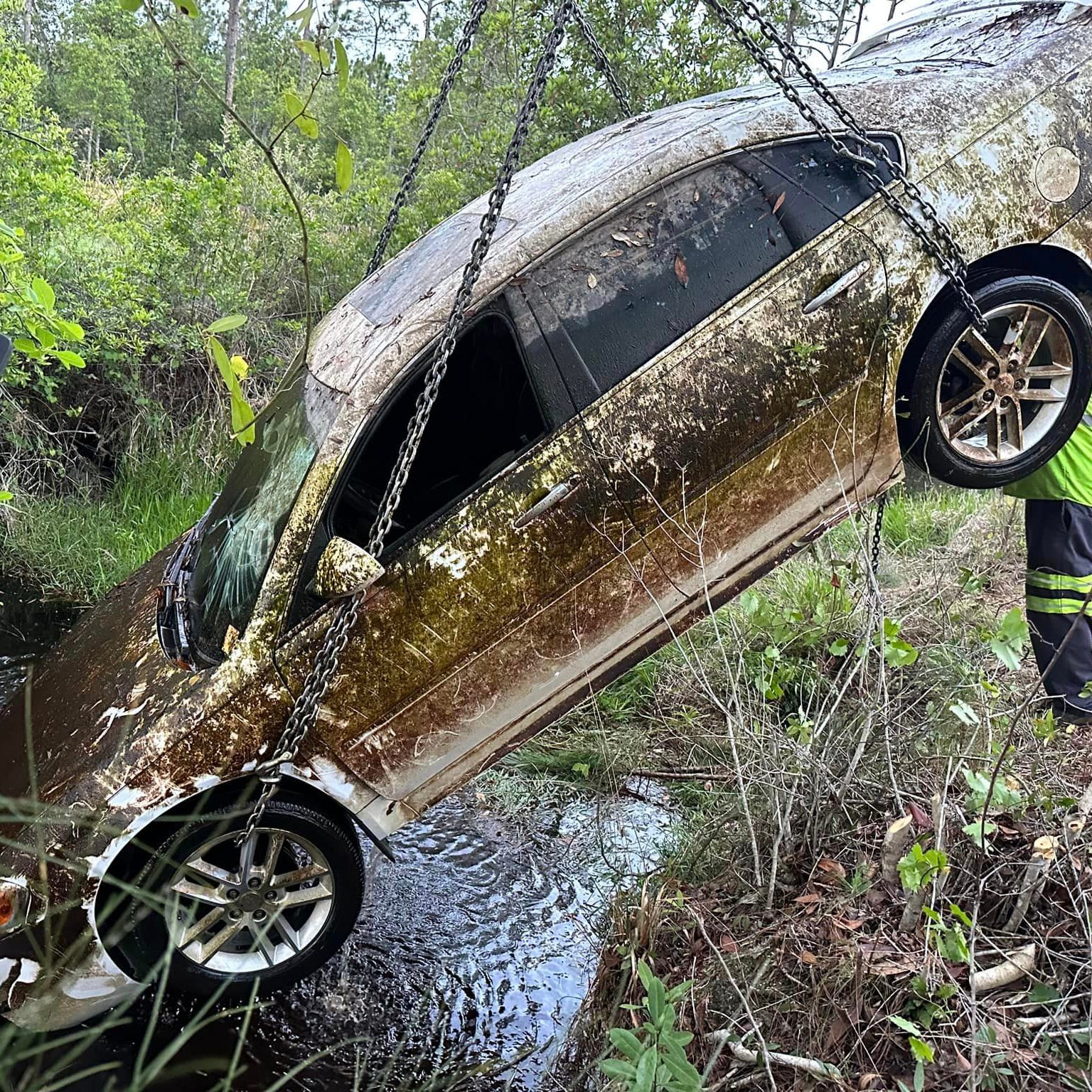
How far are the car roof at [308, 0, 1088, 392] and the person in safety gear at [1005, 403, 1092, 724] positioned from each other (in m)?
1.22

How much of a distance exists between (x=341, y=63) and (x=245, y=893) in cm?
241

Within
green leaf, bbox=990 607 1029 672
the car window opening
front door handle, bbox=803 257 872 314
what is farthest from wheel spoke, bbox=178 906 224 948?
front door handle, bbox=803 257 872 314

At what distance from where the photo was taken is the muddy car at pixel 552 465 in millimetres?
2803

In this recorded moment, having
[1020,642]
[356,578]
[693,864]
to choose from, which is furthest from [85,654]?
[1020,642]

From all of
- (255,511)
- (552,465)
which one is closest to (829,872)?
(552,465)

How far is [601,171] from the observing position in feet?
10.3

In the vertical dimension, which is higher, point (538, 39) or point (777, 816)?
point (538, 39)

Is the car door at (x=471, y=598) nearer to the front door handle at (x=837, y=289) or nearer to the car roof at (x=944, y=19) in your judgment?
the front door handle at (x=837, y=289)

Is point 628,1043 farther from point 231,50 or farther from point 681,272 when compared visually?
point 231,50

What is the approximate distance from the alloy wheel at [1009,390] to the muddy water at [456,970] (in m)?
1.92

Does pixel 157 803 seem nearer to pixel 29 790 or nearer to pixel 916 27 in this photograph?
pixel 29 790

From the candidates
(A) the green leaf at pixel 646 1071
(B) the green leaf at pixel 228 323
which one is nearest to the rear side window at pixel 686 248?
(B) the green leaf at pixel 228 323

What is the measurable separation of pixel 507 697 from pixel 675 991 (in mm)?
1137

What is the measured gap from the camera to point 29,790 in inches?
110
